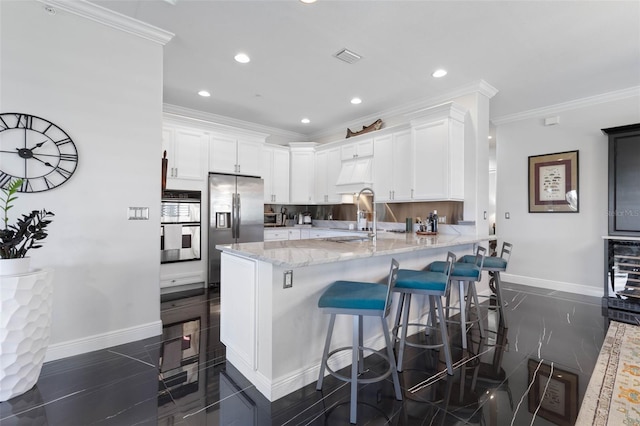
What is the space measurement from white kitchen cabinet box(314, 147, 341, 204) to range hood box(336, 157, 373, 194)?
171 mm

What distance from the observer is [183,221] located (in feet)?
14.7

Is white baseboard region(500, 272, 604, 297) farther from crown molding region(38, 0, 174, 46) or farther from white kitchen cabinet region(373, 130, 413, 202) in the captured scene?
crown molding region(38, 0, 174, 46)

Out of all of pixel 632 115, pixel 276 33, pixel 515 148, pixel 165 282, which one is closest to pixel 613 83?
pixel 632 115

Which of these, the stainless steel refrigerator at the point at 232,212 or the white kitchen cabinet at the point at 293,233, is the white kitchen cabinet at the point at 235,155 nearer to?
the stainless steel refrigerator at the point at 232,212

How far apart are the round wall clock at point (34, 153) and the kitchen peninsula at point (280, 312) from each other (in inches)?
59.0

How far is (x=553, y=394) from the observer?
199cm

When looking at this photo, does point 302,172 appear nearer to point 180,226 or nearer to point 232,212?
point 232,212

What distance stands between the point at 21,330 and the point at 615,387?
12.9 feet

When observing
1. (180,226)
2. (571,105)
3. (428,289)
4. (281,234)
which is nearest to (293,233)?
(281,234)

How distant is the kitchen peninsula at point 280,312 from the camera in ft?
6.40

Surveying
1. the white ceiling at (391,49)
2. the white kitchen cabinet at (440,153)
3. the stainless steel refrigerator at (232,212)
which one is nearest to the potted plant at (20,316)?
the white ceiling at (391,49)

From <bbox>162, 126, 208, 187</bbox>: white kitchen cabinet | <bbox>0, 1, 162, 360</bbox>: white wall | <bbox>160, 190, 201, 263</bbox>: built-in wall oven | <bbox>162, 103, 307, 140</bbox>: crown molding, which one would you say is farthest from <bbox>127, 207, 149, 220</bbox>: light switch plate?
<bbox>162, 103, 307, 140</bbox>: crown molding

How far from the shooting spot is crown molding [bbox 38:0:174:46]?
2439mm

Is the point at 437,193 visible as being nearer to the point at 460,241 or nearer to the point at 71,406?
the point at 460,241
